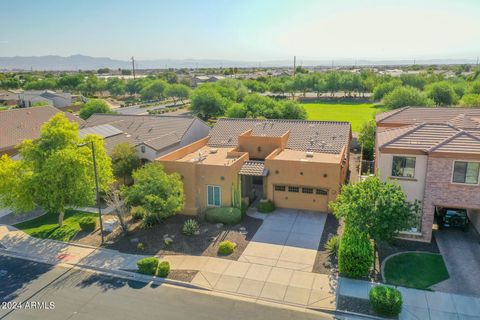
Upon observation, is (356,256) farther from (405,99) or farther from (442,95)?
(442,95)

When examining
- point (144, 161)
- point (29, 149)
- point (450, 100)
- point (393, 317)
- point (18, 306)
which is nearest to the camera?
point (393, 317)

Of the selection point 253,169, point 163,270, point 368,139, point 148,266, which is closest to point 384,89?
point 368,139

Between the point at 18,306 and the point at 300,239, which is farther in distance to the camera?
the point at 300,239

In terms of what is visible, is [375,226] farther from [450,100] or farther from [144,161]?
[450,100]

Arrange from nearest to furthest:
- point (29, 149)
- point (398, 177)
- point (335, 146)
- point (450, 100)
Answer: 1. point (398, 177)
2. point (29, 149)
3. point (335, 146)
4. point (450, 100)

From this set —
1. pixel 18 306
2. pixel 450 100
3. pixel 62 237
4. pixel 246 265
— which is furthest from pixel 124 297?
pixel 450 100

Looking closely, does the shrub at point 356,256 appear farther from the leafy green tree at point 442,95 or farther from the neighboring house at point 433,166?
the leafy green tree at point 442,95
